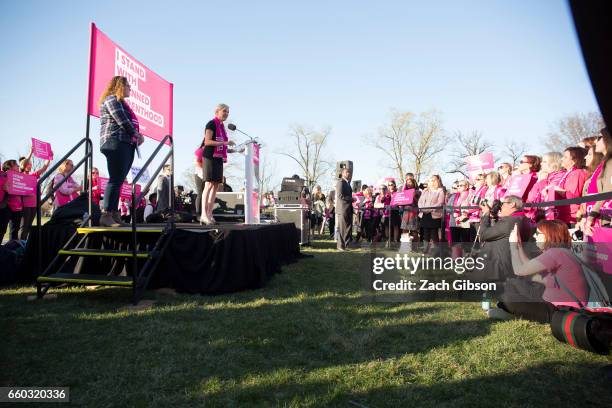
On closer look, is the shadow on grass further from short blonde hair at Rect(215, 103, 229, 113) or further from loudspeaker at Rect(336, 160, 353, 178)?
loudspeaker at Rect(336, 160, 353, 178)

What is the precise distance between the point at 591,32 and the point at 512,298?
10.4ft

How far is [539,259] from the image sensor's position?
125 inches

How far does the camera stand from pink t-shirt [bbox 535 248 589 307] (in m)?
2.95

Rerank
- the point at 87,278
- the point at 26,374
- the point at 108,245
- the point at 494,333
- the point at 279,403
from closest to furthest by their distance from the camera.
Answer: the point at 279,403, the point at 26,374, the point at 494,333, the point at 87,278, the point at 108,245

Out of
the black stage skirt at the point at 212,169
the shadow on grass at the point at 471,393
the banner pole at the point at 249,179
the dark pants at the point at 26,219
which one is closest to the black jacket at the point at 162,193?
the dark pants at the point at 26,219

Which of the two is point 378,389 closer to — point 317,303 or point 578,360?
point 578,360

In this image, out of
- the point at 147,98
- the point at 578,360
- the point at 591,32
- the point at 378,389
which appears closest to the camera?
the point at 591,32

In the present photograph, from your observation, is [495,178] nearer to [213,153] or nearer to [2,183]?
[213,153]

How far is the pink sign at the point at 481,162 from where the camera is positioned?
26.2 ft

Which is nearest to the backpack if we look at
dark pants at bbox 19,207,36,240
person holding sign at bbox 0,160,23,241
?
person holding sign at bbox 0,160,23,241

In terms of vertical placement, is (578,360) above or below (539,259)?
below

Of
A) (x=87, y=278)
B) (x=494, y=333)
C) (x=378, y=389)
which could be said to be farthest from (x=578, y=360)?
(x=87, y=278)

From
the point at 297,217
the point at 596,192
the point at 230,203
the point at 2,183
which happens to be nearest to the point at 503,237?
the point at 596,192

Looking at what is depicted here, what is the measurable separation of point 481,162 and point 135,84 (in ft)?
23.8
